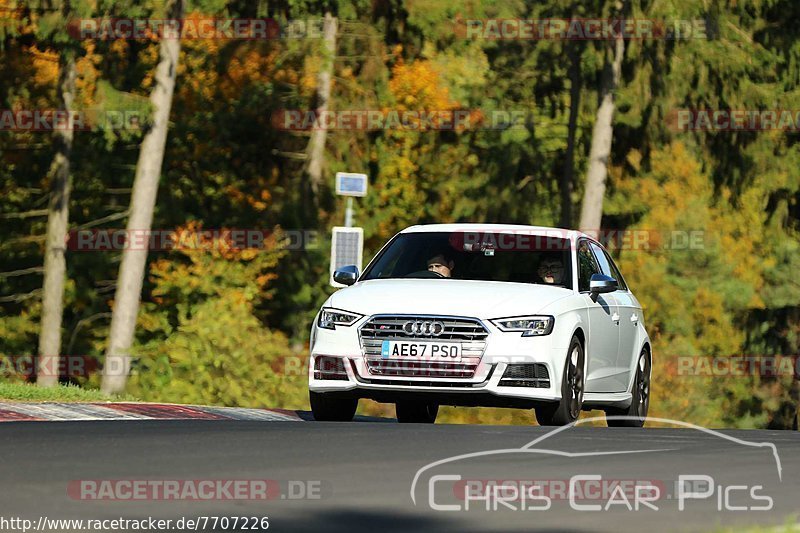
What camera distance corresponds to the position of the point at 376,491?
9484 millimetres

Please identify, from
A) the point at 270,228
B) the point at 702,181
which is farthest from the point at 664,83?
the point at 702,181

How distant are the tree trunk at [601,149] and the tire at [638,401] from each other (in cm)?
1988

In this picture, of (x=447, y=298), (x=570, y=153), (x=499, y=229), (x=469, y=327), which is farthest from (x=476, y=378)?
(x=570, y=153)

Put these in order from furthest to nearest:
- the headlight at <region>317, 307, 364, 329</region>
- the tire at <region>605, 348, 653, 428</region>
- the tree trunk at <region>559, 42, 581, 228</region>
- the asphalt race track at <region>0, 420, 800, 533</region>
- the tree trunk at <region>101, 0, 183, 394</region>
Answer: the tree trunk at <region>559, 42, 581, 228</region>
the tree trunk at <region>101, 0, 183, 394</region>
the tire at <region>605, 348, 653, 428</region>
the headlight at <region>317, 307, 364, 329</region>
the asphalt race track at <region>0, 420, 800, 533</region>

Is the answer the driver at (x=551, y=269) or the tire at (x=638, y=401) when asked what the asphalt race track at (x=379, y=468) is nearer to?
the driver at (x=551, y=269)

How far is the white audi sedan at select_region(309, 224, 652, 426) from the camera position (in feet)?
46.8

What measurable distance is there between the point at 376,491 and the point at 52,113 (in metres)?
36.4

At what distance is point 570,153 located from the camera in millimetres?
48562

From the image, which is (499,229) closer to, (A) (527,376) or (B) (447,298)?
(B) (447,298)

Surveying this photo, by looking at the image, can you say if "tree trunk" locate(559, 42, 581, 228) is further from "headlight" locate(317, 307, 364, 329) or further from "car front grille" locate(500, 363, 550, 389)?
"car front grille" locate(500, 363, 550, 389)

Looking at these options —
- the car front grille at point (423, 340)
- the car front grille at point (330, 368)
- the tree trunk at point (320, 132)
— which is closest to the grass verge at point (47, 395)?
the car front grille at point (330, 368)

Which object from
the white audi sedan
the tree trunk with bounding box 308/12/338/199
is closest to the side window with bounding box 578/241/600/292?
the white audi sedan

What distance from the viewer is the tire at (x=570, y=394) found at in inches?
576

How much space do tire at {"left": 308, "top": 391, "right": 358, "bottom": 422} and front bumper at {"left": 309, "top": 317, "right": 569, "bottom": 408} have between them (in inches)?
16.6
